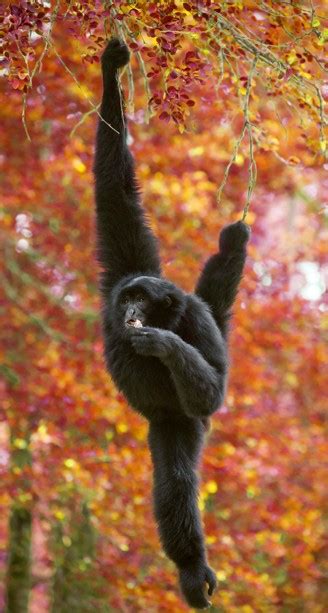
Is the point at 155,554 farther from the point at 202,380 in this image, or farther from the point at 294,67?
the point at 294,67

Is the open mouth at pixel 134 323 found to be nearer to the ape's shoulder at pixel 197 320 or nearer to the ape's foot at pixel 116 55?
the ape's shoulder at pixel 197 320

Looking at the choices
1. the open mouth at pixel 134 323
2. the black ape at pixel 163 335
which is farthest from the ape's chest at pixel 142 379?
the open mouth at pixel 134 323

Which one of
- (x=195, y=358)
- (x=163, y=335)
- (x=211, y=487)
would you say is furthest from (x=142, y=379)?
(x=211, y=487)

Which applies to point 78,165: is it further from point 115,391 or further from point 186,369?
point 186,369

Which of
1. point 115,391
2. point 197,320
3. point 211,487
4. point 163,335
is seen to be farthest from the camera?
point 115,391

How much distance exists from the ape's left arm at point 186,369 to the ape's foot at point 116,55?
1708 millimetres

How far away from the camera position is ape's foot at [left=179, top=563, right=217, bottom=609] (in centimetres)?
531

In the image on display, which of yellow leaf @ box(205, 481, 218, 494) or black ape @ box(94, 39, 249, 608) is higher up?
black ape @ box(94, 39, 249, 608)

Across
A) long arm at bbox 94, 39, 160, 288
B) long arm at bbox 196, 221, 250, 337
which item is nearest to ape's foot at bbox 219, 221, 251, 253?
long arm at bbox 196, 221, 250, 337

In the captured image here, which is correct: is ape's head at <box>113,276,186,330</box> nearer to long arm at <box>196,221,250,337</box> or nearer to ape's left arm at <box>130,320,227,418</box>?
ape's left arm at <box>130,320,227,418</box>

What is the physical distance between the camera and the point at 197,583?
531 cm

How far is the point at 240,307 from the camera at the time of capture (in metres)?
11.3

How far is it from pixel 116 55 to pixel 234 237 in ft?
5.03

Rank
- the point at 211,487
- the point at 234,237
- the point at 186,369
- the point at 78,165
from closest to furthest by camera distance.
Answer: the point at 186,369, the point at 234,237, the point at 78,165, the point at 211,487
